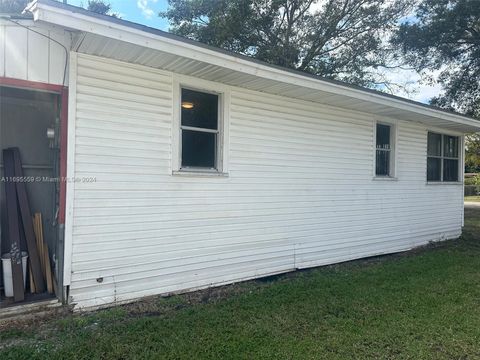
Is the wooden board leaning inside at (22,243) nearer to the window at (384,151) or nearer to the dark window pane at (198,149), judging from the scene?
the dark window pane at (198,149)

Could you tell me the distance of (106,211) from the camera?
13.9 feet

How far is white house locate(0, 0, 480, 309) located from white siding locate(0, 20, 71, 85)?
0.01 m

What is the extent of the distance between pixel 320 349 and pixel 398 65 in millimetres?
14327

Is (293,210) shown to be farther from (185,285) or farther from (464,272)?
(464,272)

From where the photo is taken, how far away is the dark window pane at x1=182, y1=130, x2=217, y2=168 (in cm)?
491

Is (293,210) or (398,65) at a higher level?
(398,65)

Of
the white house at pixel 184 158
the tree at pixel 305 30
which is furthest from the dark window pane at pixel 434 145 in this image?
the tree at pixel 305 30


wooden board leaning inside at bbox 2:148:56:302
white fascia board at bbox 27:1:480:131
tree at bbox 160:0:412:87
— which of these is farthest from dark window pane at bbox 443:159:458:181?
wooden board leaning inside at bbox 2:148:56:302

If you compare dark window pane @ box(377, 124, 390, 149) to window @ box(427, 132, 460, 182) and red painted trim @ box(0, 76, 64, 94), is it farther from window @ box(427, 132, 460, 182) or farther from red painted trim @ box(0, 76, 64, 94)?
red painted trim @ box(0, 76, 64, 94)

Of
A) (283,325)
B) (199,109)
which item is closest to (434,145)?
(199,109)

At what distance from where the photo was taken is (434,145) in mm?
9195

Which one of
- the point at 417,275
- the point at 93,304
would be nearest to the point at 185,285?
the point at 93,304

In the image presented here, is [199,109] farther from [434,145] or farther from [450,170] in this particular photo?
[450,170]

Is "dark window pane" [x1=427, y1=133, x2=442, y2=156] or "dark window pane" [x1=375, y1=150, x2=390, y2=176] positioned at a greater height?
"dark window pane" [x1=427, y1=133, x2=442, y2=156]
